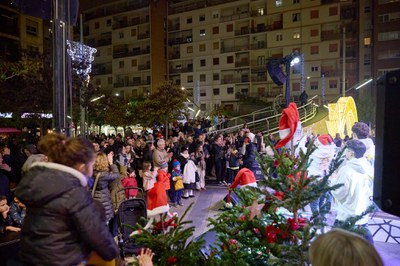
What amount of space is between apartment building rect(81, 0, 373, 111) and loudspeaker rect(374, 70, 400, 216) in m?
36.5

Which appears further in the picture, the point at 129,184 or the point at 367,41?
the point at 367,41

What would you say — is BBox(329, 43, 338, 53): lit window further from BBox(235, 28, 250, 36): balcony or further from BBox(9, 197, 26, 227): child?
BBox(9, 197, 26, 227): child

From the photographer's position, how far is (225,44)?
161 feet

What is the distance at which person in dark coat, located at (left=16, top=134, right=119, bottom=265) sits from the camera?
218 centimetres

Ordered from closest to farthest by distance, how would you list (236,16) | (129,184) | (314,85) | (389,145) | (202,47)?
(389,145) → (129,184) → (314,85) → (236,16) → (202,47)

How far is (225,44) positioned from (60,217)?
49327 mm

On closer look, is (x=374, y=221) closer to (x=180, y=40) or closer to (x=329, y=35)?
(x=329, y=35)

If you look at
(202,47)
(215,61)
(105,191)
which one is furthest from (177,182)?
(202,47)

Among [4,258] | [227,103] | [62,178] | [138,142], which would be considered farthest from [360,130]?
[227,103]

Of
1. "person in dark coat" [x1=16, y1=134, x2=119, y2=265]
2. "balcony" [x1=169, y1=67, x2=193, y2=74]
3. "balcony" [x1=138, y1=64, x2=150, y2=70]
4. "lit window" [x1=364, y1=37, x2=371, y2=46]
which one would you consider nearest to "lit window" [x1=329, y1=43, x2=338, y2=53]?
"lit window" [x1=364, y1=37, x2=371, y2=46]

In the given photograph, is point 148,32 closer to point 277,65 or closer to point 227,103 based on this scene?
point 227,103

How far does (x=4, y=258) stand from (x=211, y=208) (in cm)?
542

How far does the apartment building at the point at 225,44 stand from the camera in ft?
137

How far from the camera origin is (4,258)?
14.4ft
